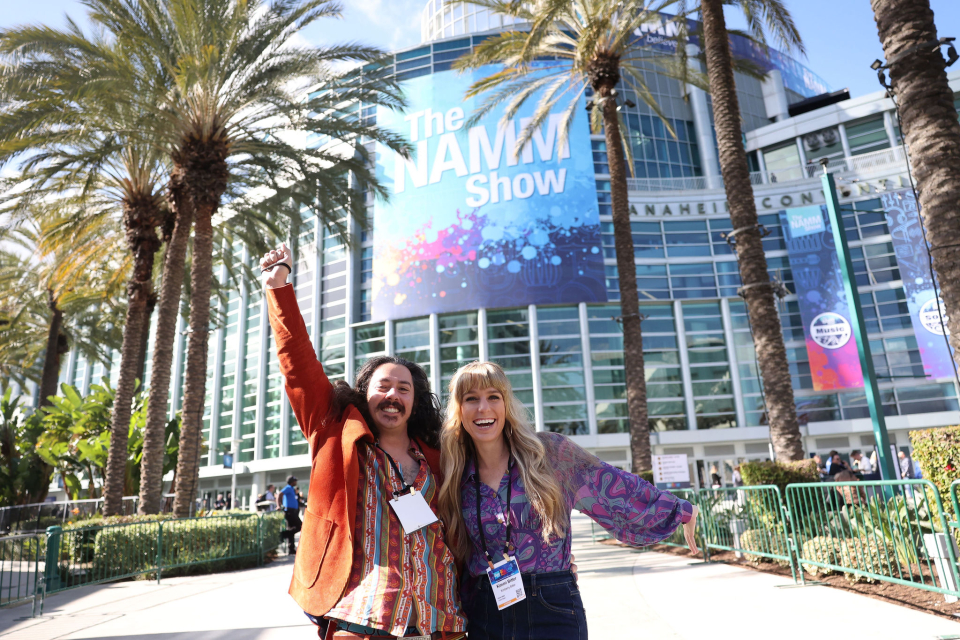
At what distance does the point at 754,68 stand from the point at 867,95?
32709 mm

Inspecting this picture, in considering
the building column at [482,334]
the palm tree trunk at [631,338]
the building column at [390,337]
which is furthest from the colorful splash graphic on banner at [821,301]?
the palm tree trunk at [631,338]

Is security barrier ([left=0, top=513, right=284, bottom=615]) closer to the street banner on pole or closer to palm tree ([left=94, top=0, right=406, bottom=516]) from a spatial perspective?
palm tree ([left=94, top=0, right=406, bottom=516])

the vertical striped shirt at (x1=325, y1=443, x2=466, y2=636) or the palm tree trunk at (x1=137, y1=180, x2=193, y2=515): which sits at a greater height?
the palm tree trunk at (x1=137, y1=180, x2=193, y2=515)

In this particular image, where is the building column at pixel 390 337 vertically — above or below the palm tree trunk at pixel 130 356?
above

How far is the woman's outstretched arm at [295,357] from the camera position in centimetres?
249

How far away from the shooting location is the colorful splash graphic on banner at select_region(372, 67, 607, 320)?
37.3m

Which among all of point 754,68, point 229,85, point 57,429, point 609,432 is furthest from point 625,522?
point 609,432

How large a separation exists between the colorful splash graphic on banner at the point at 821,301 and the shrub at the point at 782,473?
2919cm

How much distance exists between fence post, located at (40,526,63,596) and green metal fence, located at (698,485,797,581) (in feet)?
30.9

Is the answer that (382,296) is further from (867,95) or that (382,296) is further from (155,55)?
(867,95)

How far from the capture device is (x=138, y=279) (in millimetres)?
16875

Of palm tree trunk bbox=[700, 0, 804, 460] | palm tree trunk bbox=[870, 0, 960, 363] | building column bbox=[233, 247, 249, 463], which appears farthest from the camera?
building column bbox=[233, 247, 249, 463]

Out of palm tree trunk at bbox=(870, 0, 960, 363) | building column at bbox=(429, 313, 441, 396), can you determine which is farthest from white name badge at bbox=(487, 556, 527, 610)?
building column at bbox=(429, 313, 441, 396)

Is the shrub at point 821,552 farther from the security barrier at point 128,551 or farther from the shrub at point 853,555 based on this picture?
the security barrier at point 128,551
